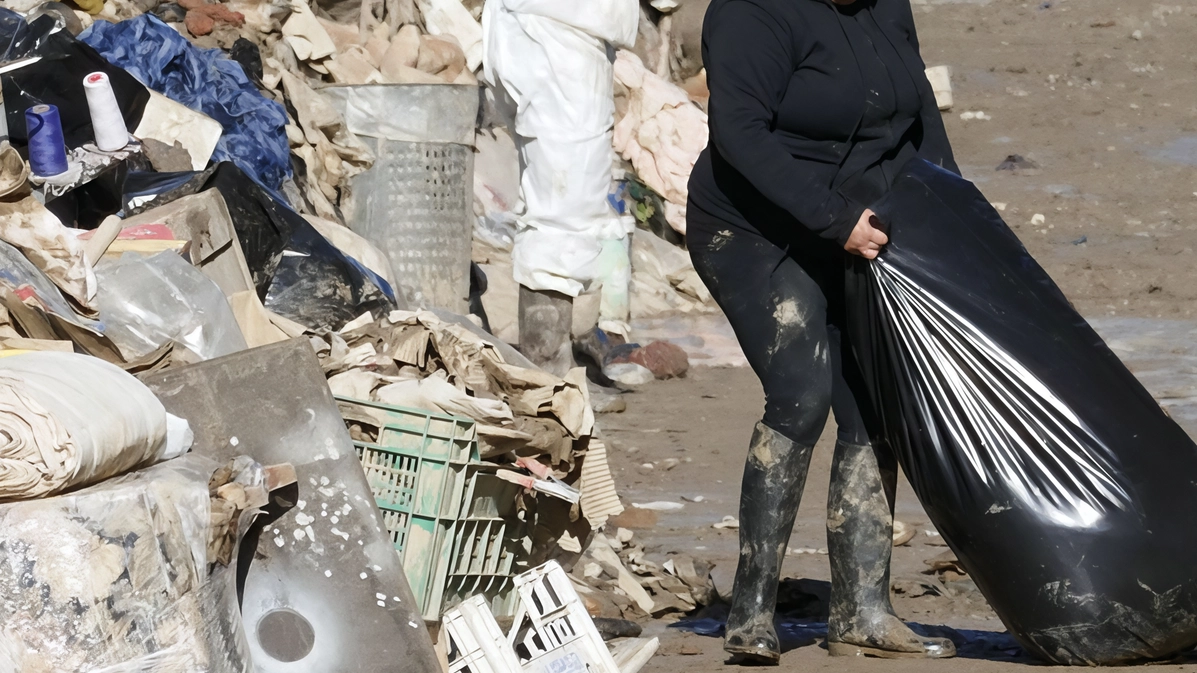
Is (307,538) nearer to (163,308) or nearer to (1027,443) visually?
(163,308)

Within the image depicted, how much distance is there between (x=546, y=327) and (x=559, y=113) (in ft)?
2.82

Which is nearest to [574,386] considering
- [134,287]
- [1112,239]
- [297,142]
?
[134,287]

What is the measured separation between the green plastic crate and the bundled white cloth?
0.54 meters

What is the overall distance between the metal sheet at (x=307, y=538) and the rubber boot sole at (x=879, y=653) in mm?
888

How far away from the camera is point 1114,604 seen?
8.73ft

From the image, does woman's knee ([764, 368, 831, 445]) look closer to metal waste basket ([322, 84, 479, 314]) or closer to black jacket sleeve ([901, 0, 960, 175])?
black jacket sleeve ([901, 0, 960, 175])

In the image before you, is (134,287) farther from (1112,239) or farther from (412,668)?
(1112,239)

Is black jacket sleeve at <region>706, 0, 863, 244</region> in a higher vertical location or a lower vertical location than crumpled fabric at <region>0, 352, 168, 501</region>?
higher

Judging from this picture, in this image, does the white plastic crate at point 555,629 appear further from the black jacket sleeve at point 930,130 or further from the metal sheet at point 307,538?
the black jacket sleeve at point 930,130

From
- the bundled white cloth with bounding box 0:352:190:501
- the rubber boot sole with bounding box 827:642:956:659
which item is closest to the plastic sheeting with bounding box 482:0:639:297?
the rubber boot sole with bounding box 827:642:956:659

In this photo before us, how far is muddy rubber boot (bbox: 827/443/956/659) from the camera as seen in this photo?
307 cm

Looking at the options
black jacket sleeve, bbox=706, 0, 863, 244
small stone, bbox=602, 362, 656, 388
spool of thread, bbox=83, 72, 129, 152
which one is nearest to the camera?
black jacket sleeve, bbox=706, 0, 863, 244

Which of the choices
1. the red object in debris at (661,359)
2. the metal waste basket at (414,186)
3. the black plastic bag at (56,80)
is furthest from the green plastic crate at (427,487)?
the red object in debris at (661,359)

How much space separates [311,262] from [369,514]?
5.91 feet
